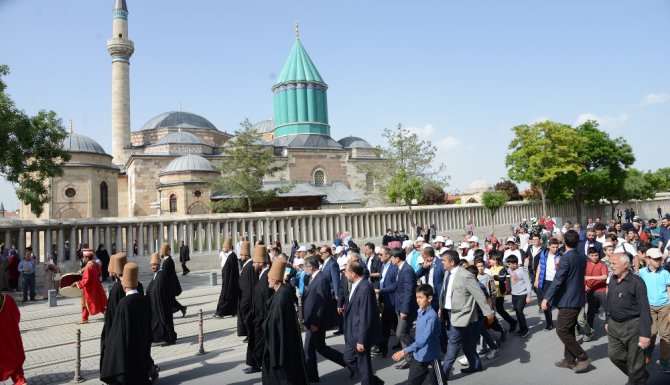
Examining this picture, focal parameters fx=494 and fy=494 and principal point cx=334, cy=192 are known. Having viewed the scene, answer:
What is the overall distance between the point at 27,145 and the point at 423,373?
16.9 meters

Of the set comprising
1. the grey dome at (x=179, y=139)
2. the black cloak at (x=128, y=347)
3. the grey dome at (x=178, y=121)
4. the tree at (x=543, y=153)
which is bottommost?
the black cloak at (x=128, y=347)

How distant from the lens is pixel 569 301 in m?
6.81

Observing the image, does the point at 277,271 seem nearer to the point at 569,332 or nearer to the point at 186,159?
the point at 569,332

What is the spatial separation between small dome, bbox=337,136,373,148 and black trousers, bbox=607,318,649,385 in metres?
47.8

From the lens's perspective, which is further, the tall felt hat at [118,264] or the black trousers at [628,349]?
the tall felt hat at [118,264]

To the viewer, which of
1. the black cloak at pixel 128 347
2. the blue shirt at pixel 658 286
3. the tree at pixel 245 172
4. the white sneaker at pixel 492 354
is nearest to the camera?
the black cloak at pixel 128 347

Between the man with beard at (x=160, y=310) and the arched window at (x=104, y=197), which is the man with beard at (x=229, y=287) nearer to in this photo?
the man with beard at (x=160, y=310)

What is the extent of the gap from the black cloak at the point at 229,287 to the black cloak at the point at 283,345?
5628mm

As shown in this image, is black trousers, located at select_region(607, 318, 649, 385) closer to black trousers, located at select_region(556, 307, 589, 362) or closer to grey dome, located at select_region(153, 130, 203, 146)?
black trousers, located at select_region(556, 307, 589, 362)

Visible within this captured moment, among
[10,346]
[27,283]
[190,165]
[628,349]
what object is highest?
[190,165]

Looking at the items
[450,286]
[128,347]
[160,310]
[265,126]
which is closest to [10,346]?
[128,347]

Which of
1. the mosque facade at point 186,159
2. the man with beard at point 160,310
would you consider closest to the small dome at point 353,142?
the mosque facade at point 186,159

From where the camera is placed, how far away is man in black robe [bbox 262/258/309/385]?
5.88m

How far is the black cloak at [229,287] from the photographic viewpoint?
11531 millimetres
